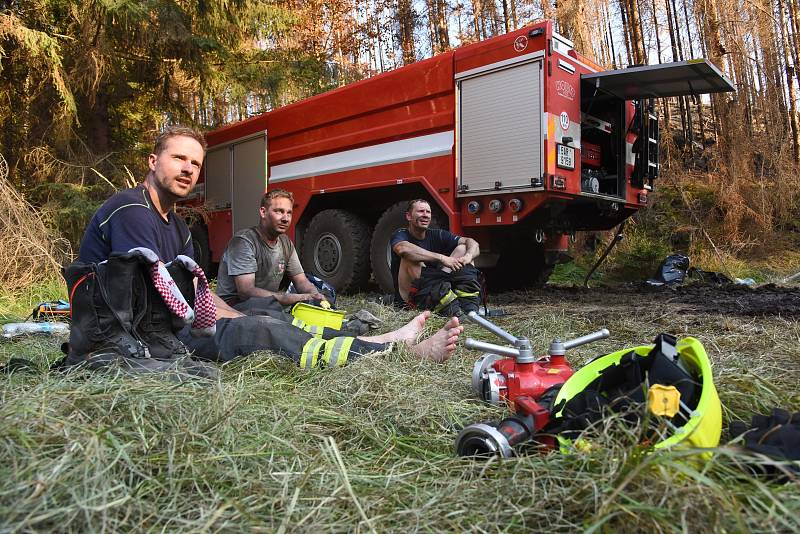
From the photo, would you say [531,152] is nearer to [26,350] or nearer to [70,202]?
[26,350]

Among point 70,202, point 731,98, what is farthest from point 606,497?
point 731,98

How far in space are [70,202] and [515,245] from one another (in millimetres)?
5399

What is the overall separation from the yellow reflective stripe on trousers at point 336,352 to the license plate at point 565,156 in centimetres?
330

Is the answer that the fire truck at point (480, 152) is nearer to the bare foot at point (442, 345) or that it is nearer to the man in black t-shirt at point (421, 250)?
the man in black t-shirt at point (421, 250)

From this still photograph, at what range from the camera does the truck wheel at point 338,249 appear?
6.53 metres

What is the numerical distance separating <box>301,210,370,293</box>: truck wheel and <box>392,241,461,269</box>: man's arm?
1.62m

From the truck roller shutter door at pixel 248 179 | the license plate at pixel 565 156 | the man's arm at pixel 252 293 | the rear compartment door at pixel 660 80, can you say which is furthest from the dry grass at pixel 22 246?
the rear compartment door at pixel 660 80

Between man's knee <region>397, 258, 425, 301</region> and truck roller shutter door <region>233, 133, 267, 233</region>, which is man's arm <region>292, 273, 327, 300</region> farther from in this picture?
truck roller shutter door <region>233, 133, 267, 233</region>

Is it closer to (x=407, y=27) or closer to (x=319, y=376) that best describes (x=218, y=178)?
(x=319, y=376)

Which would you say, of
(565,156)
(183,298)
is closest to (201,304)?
(183,298)

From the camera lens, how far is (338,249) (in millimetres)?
6754

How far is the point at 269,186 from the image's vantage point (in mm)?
7770

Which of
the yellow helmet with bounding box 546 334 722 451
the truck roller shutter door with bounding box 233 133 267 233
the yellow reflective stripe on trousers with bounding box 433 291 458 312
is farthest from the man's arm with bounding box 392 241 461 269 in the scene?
the truck roller shutter door with bounding box 233 133 267 233

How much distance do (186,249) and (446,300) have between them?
7.44 ft
